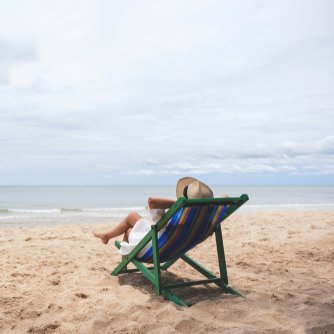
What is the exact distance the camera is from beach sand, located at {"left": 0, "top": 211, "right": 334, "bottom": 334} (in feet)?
9.87

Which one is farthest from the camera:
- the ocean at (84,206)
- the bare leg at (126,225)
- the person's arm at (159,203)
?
the ocean at (84,206)

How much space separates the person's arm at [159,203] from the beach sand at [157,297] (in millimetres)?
877

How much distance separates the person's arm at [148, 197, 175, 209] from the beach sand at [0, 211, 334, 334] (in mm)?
877

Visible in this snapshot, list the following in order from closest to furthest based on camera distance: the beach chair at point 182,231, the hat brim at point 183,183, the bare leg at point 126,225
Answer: the beach chair at point 182,231 < the hat brim at point 183,183 < the bare leg at point 126,225

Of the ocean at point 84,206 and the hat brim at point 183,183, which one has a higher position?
the hat brim at point 183,183

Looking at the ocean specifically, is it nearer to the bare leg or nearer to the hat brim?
the bare leg

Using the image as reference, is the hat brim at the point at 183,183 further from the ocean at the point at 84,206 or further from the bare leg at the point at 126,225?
the ocean at the point at 84,206

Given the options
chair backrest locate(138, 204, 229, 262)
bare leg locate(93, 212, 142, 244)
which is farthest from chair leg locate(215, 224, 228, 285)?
bare leg locate(93, 212, 142, 244)

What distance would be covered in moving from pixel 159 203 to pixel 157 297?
2.99 ft

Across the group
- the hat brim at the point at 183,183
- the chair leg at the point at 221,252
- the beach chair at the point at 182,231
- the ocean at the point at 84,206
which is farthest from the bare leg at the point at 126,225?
the ocean at the point at 84,206

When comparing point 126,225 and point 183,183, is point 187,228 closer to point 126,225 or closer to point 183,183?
point 183,183

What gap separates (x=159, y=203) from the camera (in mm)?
3623

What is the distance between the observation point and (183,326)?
9.69ft

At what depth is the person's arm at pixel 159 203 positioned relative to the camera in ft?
11.8
